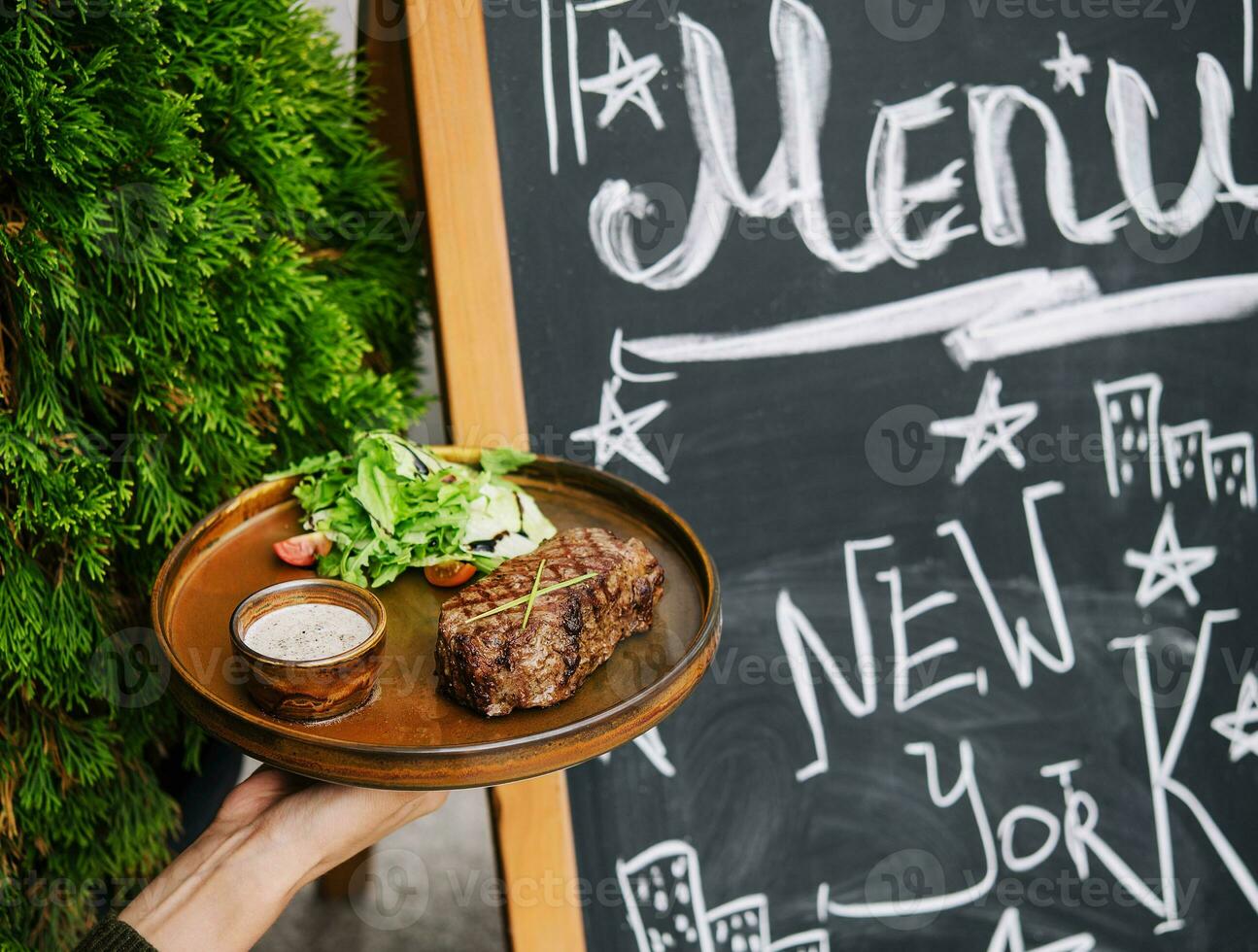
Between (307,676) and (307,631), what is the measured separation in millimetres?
109

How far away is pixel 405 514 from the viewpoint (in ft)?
4.72

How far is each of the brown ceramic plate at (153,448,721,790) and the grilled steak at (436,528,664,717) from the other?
0.09ft

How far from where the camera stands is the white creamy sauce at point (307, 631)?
48.0 inches

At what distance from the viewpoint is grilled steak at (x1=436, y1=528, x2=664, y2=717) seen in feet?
3.94

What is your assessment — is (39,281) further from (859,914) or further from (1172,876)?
(1172,876)

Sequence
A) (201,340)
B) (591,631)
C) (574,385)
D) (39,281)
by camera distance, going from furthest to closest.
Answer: (574,385) < (201,340) < (39,281) < (591,631)

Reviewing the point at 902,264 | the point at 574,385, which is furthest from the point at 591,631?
the point at 902,264

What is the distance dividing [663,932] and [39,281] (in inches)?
55.0

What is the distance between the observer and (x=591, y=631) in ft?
4.21
